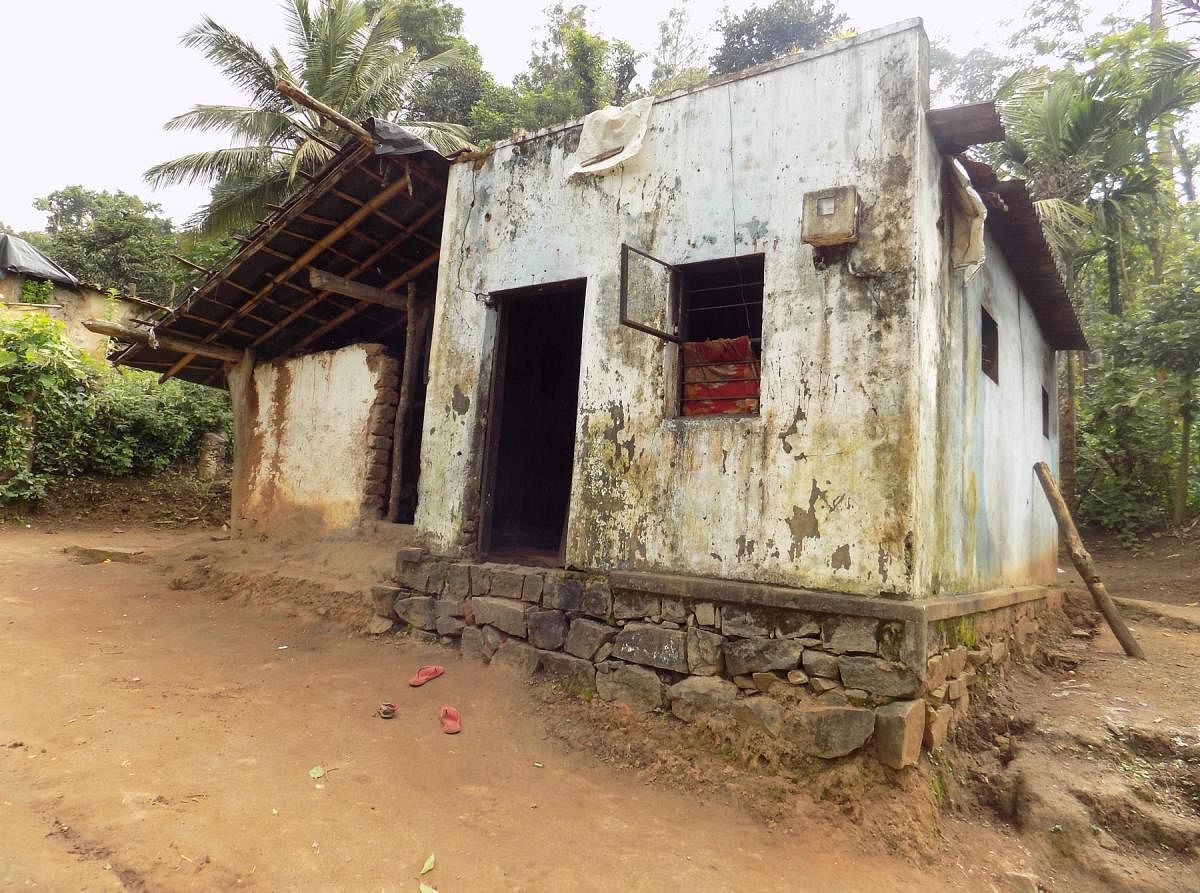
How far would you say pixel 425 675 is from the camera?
550 cm

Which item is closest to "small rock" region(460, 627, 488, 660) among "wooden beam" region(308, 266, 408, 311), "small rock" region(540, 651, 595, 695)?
"small rock" region(540, 651, 595, 695)

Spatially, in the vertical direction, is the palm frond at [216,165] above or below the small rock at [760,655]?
above

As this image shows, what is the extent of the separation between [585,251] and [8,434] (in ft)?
35.4

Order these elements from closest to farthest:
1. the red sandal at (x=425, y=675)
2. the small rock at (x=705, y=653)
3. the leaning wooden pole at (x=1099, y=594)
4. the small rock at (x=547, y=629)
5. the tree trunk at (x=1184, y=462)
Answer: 1. the small rock at (x=705, y=653)
2. the small rock at (x=547, y=629)
3. the red sandal at (x=425, y=675)
4. the leaning wooden pole at (x=1099, y=594)
5. the tree trunk at (x=1184, y=462)

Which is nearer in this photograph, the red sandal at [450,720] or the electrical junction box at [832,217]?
the electrical junction box at [832,217]

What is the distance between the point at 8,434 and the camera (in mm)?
11234

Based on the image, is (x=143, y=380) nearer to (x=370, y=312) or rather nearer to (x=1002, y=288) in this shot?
(x=370, y=312)

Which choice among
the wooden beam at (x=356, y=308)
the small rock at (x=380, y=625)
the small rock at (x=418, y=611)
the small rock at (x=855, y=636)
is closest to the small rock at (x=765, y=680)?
the small rock at (x=855, y=636)

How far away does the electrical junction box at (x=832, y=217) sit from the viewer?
4438mm

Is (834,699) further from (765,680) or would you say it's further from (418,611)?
(418,611)

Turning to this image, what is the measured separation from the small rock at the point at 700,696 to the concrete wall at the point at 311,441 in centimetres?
445

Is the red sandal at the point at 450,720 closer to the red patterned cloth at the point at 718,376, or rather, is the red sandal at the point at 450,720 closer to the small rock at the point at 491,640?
the small rock at the point at 491,640

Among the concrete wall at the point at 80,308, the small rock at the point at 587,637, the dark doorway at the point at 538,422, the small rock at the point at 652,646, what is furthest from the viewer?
the concrete wall at the point at 80,308

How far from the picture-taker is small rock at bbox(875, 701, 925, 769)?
386 cm
